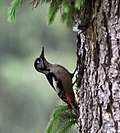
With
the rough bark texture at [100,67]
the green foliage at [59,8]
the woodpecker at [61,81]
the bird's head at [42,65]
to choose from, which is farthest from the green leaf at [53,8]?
the bird's head at [42,65]

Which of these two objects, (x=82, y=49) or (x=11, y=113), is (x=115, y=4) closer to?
(x=82, y=49)

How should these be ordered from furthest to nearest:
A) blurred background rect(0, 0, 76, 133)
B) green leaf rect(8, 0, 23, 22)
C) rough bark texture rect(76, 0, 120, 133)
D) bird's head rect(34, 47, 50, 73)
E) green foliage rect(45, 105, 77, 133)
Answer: blurred background rect(0, 0, 76, 133)
bird's head rect(34, 47, 50, 73)
green foliage rect(45, 105, 77, 133)
green leaf rect(8, 0, 23, 22)
rough bark texture rect(76, 0, 120, 133)

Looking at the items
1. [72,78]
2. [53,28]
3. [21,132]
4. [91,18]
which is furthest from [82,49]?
[53,28]

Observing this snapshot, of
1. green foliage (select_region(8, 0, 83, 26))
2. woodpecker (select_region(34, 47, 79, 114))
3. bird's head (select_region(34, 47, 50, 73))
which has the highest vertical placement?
green foliage (select_region(8, 0, 83, 26))

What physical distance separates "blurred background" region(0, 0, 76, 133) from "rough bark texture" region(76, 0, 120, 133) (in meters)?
7.92

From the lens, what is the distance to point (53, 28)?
12047 mm

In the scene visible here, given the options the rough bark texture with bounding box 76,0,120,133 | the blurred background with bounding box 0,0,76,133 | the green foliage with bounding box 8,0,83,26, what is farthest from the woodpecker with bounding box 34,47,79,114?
the blurred background with bounding box 0,0,76,133

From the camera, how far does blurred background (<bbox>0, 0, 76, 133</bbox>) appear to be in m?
11.3

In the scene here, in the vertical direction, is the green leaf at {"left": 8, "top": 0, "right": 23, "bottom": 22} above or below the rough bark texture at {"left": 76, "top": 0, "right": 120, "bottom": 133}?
above

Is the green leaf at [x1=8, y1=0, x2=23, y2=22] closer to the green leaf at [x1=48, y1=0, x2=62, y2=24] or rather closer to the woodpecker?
the green leaf at [x1=48, y1=0, x2=62, y2=24]

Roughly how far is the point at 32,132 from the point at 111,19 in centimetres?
819

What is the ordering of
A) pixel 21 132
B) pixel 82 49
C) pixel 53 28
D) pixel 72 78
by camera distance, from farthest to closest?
pixel 53 28 < pixel 21 132 < pixel 72 78 < pixel 82 49

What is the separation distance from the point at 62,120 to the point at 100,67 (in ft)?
1.52

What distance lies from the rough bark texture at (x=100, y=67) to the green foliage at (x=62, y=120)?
17 cm
